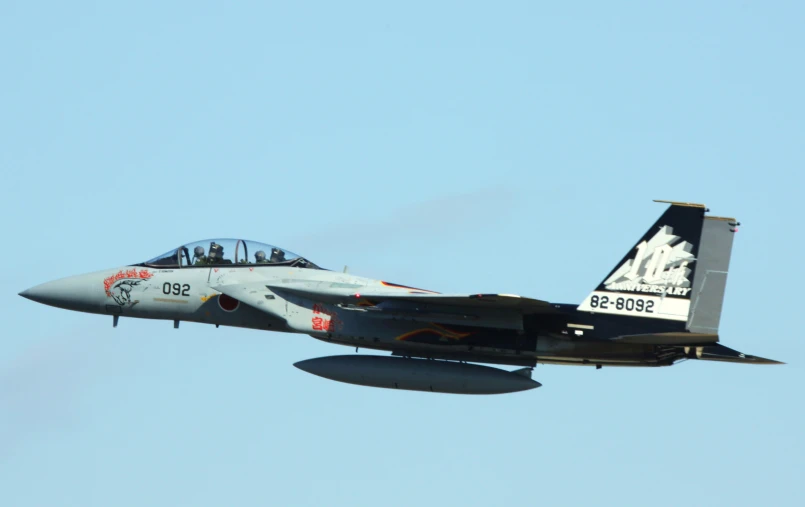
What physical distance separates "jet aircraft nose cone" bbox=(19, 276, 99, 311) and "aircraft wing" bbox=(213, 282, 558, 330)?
3331mm

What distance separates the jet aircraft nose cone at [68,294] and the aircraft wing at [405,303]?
3.33 m

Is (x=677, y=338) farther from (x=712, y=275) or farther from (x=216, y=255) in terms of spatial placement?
(x=216, y=255)

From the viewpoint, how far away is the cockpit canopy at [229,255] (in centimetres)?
2905

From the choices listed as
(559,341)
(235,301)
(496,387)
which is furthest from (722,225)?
(235,301)

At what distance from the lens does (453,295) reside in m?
26.2

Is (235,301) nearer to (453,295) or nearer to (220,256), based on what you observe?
(220,256)

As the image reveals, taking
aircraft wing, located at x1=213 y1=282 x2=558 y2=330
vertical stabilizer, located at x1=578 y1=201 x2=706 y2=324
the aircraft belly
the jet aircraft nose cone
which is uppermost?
vertical stabilizer, located at x1=578 y1=201 x2=706 y2=324

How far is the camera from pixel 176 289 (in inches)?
1146

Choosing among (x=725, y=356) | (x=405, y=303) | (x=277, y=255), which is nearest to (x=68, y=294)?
(x=277, y=255)

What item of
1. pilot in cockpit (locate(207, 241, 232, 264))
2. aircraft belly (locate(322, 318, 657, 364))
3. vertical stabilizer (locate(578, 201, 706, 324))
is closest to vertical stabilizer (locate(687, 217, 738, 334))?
vertical stabilizer (locate(578, 201, 706, 324))

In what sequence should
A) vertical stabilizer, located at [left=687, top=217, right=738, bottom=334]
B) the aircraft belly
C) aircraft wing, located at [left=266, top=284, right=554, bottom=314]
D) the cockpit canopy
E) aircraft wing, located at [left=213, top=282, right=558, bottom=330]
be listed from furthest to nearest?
1. the cockpit canopy
2. the aircraft belly
3. vertical stabilizer, located at [left=687, top=217, right=738, bottom=334]
4. aircraft wing, located at [left=213, top=282, right=558, bottom=330]
5. aircraft wing, located at [left=266, top=284, right=554, bottom=314]

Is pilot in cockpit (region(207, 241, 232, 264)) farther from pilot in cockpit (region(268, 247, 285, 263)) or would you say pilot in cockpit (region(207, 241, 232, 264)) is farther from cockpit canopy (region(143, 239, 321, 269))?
pilot in cockpit (region(268, 247, 285, 263))

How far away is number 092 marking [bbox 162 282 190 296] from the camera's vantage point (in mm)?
29047

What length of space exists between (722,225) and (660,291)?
6.24 ft
